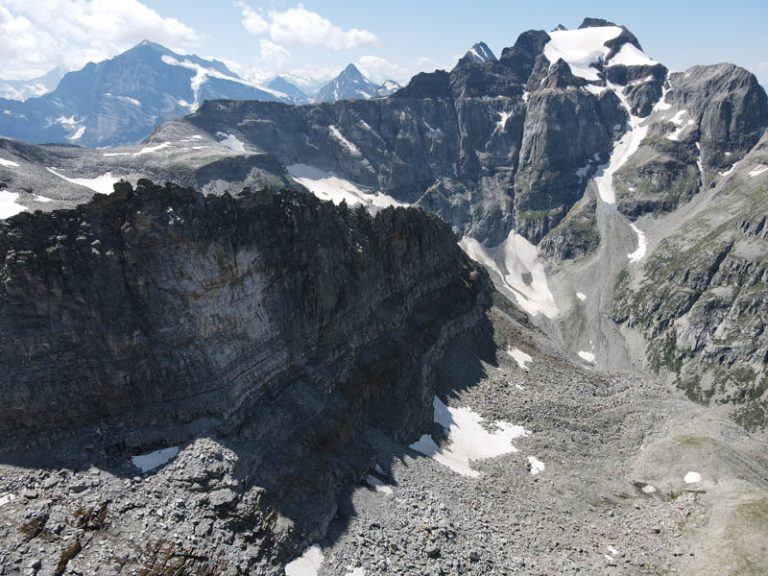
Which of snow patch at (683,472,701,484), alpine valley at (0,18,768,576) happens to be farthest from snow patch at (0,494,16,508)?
snow patch at (683,472,701,484)

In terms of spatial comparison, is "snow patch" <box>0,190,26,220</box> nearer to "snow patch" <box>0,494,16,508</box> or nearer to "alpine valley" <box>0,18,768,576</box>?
"alpine valley" <box>0,18,768,576</box>

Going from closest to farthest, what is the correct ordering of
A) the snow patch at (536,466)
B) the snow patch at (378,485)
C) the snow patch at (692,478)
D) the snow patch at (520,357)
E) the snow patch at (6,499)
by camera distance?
the snow patch at (6,499)
the snow patch at (378,485)
the snow patch at (692,478)
the snow patch at (536,466)
the snow patch at (520,357)

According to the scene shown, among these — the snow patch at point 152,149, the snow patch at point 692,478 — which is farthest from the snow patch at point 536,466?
the snow patch at point 152,149

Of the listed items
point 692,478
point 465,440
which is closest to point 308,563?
point 465,440

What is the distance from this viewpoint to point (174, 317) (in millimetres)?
40844

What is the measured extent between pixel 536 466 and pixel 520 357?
26828 millimetres

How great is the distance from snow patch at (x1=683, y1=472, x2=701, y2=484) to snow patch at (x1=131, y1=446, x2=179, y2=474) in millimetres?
51963

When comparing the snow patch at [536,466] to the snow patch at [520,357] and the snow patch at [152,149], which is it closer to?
the snow patch at [520,357]

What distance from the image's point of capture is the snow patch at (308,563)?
35188 millimetres

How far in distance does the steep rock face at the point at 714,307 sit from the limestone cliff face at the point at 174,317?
125 meters

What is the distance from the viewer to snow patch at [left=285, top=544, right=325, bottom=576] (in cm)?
3519

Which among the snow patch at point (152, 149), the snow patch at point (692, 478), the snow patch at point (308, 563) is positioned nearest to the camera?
the snow patch at point (308, 563)

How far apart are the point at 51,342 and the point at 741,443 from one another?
7488 centimetres

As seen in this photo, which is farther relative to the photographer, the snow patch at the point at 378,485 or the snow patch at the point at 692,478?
the snow patch at the point at 692,478
